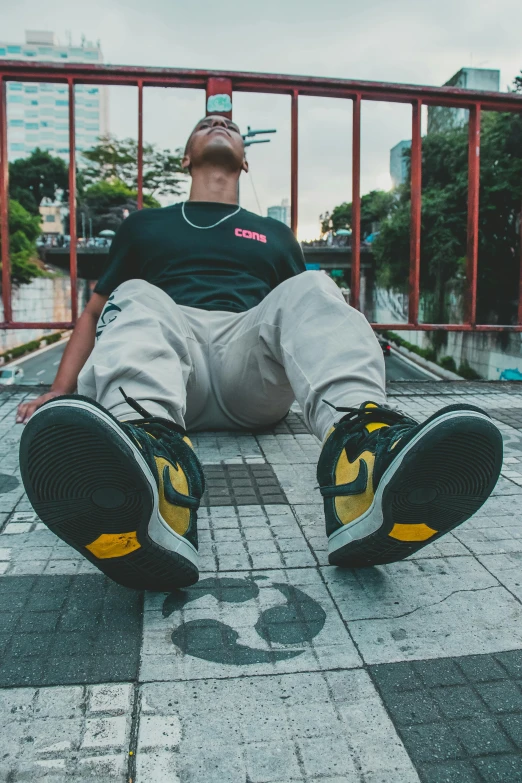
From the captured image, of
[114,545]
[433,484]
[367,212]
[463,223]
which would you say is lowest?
[114,545]

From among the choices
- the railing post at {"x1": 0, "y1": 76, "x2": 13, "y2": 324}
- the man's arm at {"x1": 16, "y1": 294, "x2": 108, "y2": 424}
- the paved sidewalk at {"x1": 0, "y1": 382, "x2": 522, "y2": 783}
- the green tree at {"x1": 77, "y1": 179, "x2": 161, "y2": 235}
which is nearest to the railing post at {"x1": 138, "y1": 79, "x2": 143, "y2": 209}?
the railing post at {"x1": 0, "y1": 76, "x2": 13, "y2": 324}

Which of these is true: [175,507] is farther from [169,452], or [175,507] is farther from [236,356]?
[236,356]

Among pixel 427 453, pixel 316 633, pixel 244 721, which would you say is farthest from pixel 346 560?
pixel 244 721

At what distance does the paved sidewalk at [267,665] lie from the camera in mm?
974

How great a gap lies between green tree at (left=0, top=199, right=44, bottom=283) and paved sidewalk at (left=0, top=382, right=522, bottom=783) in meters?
28.3

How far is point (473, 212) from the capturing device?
412 cm

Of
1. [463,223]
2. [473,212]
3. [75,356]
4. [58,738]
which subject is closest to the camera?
[58,738]

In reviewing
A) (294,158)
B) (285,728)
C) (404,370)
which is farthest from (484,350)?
(285,728)

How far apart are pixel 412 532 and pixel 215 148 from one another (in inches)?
87.0

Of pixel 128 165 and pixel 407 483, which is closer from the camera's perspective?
pixel 407 483

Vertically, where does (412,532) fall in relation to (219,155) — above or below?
below

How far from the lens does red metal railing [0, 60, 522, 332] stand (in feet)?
12.4

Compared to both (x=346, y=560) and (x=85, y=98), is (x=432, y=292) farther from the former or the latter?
(x=85, y=98)

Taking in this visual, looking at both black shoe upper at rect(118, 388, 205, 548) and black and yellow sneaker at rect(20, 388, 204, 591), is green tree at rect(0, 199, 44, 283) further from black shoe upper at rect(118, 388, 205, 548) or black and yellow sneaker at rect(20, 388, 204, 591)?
black and yellow sneaker at rect(20, 388, 204, 591)
